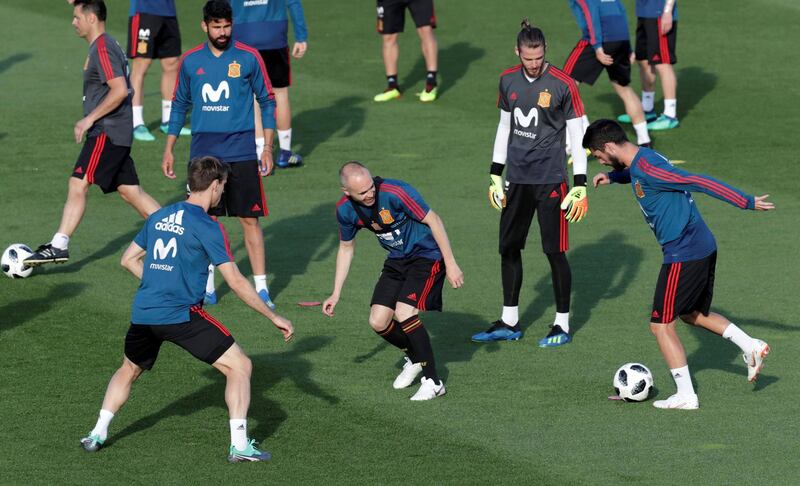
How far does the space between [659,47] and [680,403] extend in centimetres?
838

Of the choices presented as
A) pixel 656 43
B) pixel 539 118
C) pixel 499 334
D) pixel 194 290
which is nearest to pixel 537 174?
pixel 539 118

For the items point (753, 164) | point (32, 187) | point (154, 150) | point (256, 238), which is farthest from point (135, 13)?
point (753, 164)

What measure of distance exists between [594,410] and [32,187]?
332 inches

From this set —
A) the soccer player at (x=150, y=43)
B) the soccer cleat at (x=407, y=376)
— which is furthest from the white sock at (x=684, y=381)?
the soccer player at (x=150, y=43)

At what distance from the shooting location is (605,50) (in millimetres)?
15602

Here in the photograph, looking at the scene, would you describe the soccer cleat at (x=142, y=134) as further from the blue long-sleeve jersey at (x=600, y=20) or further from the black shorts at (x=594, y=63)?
the blue long-sleeve jersey at (x=600, y=20)

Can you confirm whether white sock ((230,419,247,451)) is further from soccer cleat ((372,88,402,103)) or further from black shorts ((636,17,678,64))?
soccer cleat ((372,88,402,103))

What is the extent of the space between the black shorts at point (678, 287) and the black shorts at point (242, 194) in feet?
12.7

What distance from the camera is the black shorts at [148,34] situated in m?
16.6

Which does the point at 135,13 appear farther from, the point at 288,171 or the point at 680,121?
the point at 680,121

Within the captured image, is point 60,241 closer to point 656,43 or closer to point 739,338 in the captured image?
point 739,338

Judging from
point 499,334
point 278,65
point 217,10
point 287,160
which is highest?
point 217,10

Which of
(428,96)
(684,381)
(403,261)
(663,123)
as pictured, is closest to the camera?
(684,381)

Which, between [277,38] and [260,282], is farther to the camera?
[277,38]
